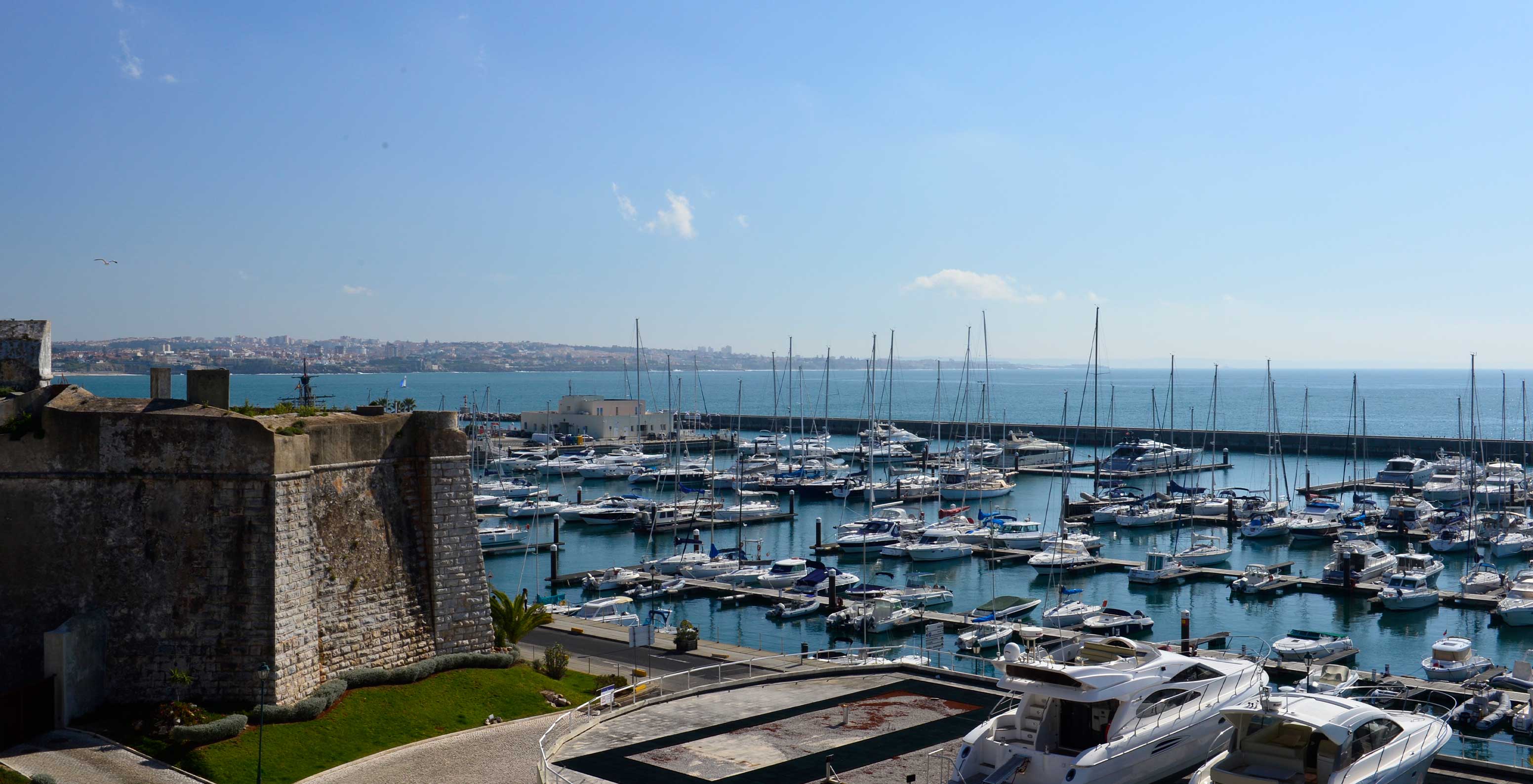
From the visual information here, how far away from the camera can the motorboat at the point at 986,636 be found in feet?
133

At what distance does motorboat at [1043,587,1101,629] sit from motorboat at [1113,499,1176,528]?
1133 inches

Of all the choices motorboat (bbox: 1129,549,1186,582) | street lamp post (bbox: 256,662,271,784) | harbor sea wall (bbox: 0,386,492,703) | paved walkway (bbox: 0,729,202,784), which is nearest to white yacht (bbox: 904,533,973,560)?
motorboat (bbox: 1129,549,1186,582)

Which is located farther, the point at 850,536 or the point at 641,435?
the point at 641,435

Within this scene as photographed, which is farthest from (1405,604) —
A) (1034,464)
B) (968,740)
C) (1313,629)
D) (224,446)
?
(1034,464)

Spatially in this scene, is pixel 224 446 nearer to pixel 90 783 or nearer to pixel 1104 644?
pixel 90 783

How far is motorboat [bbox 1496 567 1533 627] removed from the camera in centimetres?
4522

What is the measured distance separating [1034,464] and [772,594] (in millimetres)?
62360

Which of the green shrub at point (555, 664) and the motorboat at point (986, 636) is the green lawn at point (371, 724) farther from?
the motorboat at point (986, 636)

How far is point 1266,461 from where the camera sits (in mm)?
109938

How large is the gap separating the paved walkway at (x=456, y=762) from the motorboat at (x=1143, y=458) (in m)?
83.7

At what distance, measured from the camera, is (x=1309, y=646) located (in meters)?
39.5

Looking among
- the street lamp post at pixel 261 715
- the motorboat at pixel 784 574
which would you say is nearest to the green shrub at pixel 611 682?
the street lamp post at pixel 261 715

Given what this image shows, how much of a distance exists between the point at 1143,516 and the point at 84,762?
6397 centimetres

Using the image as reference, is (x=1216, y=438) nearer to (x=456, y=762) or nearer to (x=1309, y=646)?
(x=1309, y=646)
